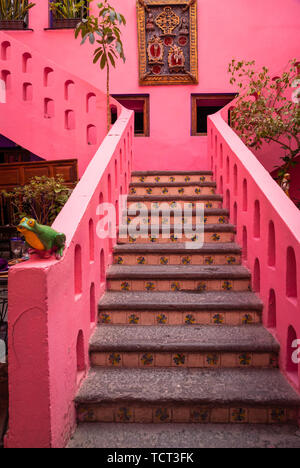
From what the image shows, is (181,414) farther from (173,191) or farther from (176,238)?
(173,191)

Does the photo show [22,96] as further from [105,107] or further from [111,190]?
[111,190]

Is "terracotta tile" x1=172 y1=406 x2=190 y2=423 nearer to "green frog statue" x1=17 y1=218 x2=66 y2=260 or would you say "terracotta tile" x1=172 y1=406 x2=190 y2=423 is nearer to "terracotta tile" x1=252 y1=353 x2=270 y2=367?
"terracotta tile" x1=252 y1=353 x2=270 y2=367

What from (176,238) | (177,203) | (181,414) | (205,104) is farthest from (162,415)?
(205,104)

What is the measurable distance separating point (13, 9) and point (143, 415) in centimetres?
658

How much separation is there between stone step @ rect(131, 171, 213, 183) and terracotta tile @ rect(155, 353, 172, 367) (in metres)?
2.54

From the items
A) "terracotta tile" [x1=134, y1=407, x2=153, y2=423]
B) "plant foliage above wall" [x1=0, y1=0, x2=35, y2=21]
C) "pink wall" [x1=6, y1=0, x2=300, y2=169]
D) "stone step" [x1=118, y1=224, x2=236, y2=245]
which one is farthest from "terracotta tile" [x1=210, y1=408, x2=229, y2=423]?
"plant foliage above wall" [x1=0, y1=0, x2=35, y2=21]

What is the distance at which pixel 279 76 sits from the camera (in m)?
4.97

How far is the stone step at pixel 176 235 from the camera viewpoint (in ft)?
10.4

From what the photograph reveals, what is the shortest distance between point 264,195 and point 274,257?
44 cm

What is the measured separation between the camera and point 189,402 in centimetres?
183

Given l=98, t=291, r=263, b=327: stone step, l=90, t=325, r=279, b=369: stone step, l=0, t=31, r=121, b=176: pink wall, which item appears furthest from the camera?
l=0, t=31, r=121, b=176: pink wall

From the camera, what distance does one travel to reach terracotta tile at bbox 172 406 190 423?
6.14 ft
